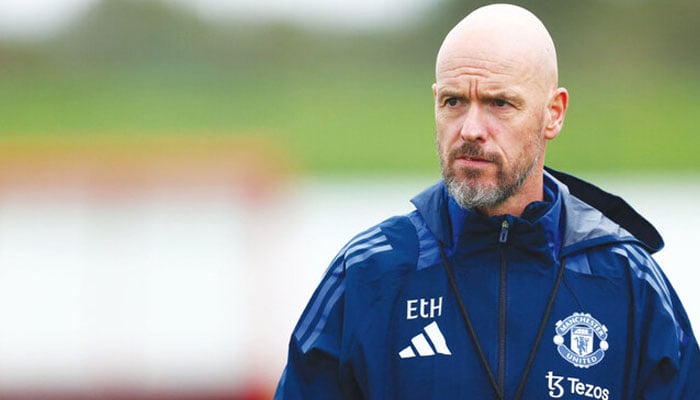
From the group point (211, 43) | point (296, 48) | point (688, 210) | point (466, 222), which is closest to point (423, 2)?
point (296, 48)

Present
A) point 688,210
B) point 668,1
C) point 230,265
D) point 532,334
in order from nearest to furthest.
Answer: point 532,334
point 230,265
point 688,210
point 668,1

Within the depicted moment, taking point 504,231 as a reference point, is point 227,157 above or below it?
above

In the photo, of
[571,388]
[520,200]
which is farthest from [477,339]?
[520,200]

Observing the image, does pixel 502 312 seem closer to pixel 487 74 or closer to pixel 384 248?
pixel 384 248

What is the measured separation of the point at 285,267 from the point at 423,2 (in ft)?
36.7

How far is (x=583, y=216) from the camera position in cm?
234

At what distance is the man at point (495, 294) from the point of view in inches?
86.4

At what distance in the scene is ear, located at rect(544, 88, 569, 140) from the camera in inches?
92.1

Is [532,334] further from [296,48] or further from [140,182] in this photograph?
[296,48]

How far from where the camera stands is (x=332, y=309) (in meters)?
2.27

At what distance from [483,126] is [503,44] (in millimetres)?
167

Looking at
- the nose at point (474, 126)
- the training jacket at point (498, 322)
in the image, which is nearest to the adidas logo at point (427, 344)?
the training jacket at point (498, 322)

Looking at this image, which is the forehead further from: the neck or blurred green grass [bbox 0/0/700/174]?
blurred green grass [bbox 0/0/700/174]

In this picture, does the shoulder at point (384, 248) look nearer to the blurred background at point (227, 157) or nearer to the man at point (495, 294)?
the man at point (495, 294)
